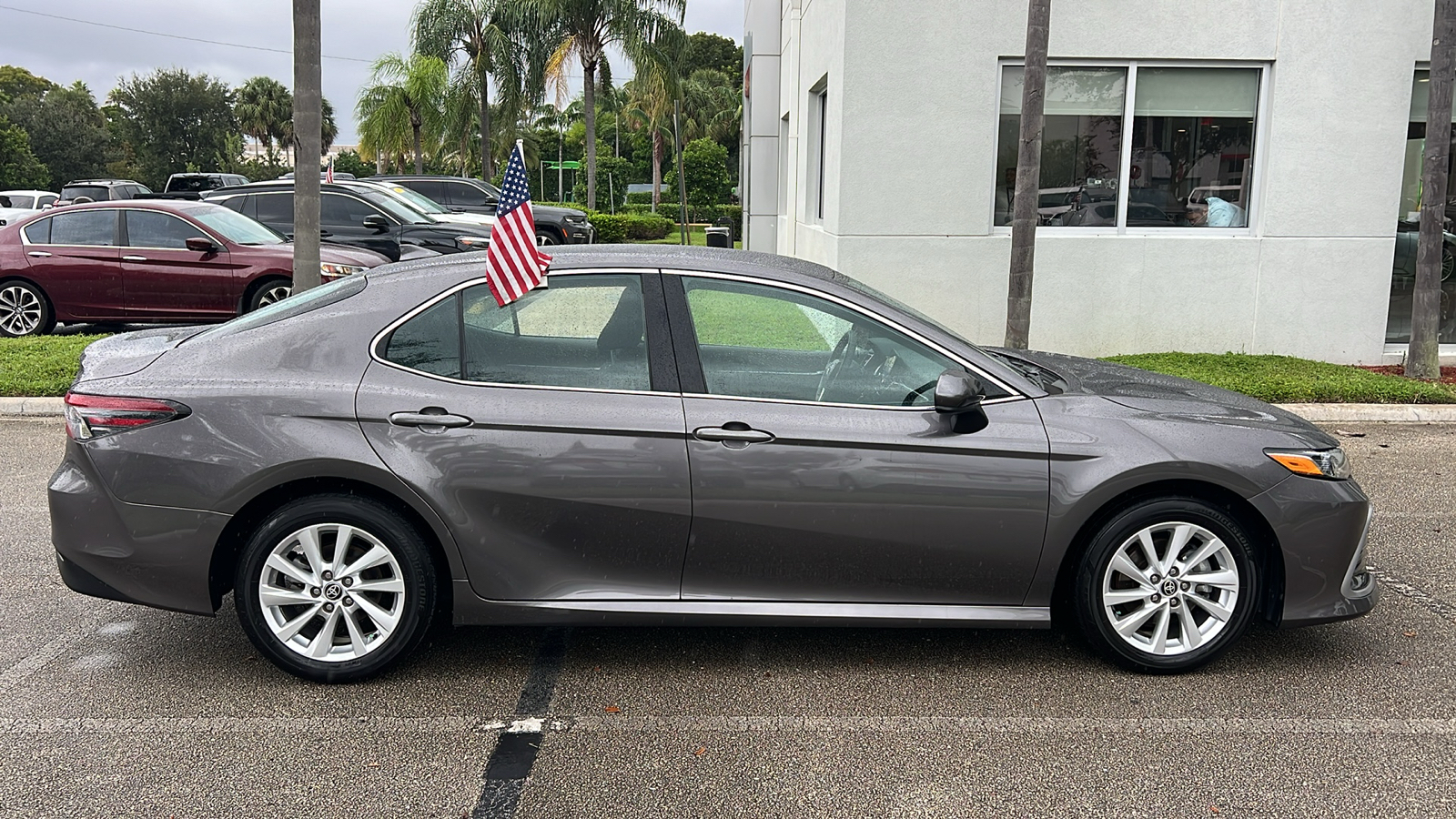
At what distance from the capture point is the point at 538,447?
159 inches

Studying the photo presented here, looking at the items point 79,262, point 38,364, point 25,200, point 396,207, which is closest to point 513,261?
point 38,364

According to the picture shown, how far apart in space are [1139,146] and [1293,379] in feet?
8.62

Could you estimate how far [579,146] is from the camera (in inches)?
3354

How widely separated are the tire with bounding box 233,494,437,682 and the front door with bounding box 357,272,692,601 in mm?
190

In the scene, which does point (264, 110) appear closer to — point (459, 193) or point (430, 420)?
point (459, 193)

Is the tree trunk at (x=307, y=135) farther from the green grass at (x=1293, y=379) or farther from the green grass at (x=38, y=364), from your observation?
the green grass at (x=1293, y=379)

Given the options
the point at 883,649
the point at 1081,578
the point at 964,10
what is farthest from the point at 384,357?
the point at 964,10

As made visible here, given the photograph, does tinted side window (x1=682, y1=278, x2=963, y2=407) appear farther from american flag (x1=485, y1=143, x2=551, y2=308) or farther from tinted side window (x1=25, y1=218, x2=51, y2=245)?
tinted side window (x1=25, y1=218, x2=51, y2=245)

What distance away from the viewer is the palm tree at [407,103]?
3709 cm

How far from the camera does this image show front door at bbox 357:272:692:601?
13.2ft

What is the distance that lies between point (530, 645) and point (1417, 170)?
1029cm

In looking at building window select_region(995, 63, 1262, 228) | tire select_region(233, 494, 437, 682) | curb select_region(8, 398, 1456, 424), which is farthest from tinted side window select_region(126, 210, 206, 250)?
tire select_region(233, 494, 437, 682)

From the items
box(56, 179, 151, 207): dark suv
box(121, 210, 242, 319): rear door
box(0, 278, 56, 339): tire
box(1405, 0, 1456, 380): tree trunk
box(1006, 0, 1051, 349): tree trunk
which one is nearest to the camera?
box(1006, 0, 1051, 349): tree trunk

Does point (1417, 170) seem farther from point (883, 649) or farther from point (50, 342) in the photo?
point (50, 342)
